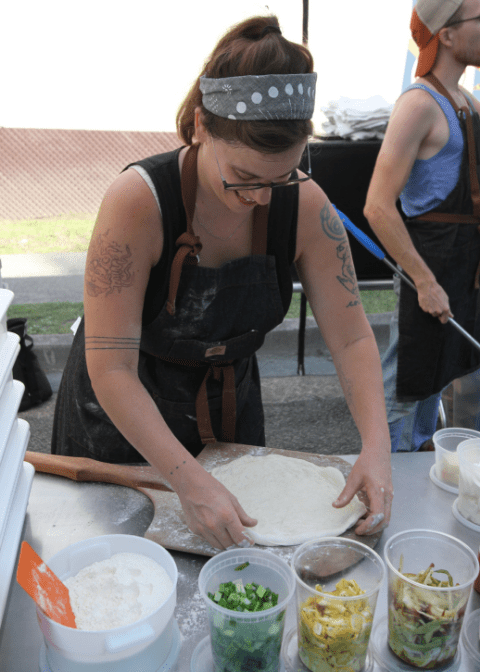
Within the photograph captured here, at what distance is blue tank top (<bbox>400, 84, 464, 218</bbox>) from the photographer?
226 cm

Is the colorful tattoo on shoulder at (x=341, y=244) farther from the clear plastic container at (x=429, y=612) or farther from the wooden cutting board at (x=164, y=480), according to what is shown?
the clear plastic container at (x=429, y=612)

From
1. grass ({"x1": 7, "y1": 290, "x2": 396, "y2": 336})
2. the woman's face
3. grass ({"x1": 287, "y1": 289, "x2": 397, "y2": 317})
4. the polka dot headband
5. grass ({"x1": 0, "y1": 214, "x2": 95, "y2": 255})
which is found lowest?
grass ({"x1": 287, "y1": 289, "x2": 397, "y2": 317})

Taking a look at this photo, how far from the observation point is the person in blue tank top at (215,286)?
115cm

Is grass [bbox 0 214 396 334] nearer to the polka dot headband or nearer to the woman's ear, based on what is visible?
the woman's ear

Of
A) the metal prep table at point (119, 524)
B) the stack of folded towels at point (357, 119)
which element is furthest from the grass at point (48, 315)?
the metal prep table at point (119, 524)

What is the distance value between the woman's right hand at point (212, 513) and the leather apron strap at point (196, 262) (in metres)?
0.39

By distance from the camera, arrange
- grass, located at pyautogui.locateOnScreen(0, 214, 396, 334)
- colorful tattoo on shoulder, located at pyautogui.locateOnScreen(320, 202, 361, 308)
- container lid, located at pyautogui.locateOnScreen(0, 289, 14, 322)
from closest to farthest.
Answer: container lid, located at pyautogui.locateOnScreen(0, 289, 14, 322) < colorful tattoo on shoulder, located at pyautogui.locateOnScreen(320, 202, 361, 308) < grass, located at pyautogui.locateOnScreen(0, 214, 396, 334)

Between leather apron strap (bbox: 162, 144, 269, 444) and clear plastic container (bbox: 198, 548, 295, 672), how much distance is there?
60cm

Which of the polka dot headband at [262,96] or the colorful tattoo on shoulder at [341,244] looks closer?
the polka dot headband at [262,96]

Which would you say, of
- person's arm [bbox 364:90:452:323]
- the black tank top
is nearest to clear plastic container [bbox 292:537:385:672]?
the black tank top

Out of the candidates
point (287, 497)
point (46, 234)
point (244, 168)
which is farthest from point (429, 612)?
point (46, 234)

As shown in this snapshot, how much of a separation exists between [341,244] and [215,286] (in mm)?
373

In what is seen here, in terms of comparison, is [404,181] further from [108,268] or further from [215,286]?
[108,268]

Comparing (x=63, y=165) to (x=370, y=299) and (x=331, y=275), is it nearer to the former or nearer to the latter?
(x=370, y=299)
